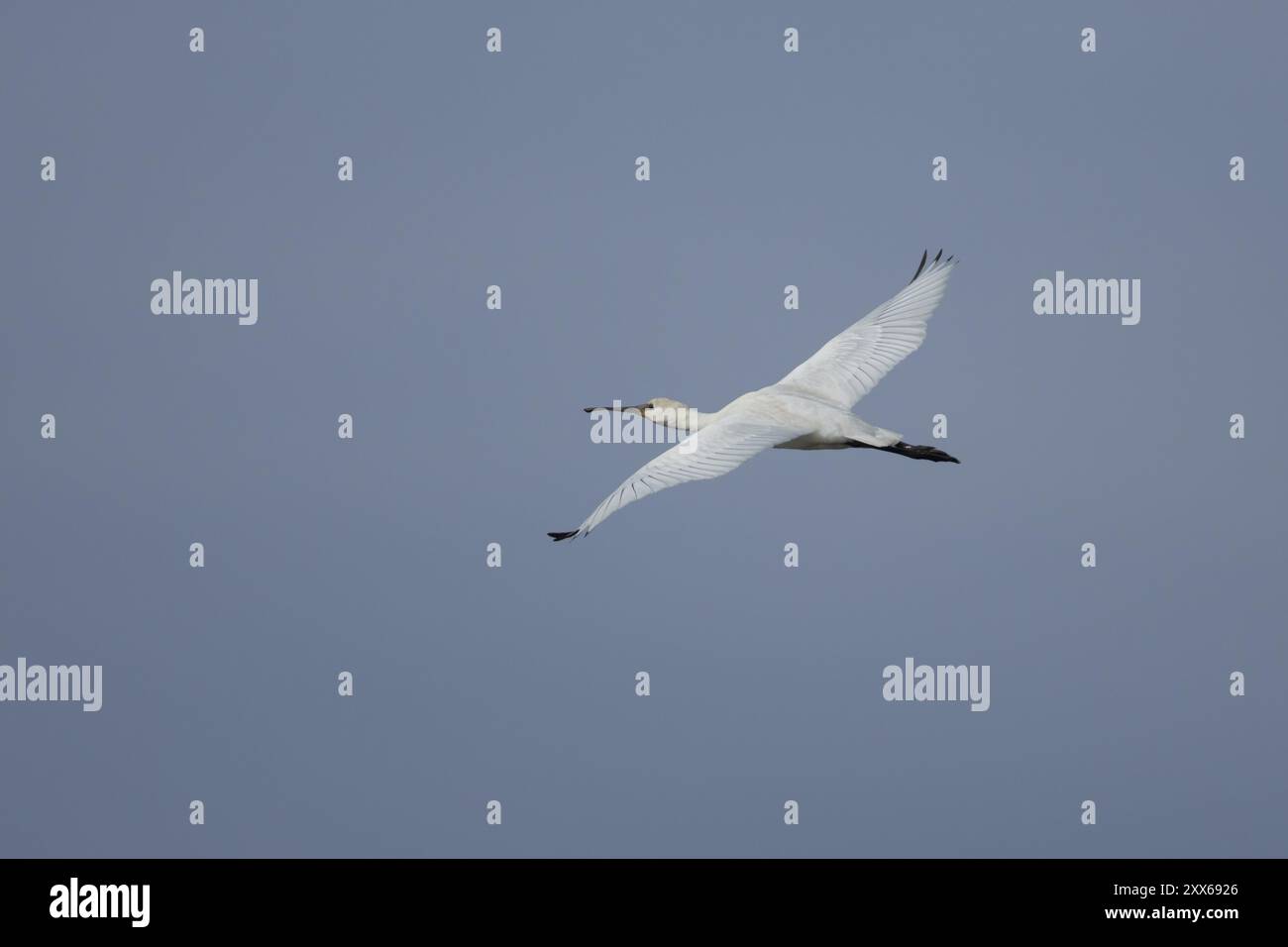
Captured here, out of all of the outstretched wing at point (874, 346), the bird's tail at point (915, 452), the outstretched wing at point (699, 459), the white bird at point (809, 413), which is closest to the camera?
the outstretched wing at point (699, 459)

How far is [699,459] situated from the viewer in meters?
30.6

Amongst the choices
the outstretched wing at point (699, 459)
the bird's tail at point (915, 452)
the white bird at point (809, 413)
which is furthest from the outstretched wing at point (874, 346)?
the outstretched wing at point (699, 459)

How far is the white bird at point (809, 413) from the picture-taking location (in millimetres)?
30188

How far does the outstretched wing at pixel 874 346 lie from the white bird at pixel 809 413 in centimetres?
2

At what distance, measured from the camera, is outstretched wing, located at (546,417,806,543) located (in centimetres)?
2945

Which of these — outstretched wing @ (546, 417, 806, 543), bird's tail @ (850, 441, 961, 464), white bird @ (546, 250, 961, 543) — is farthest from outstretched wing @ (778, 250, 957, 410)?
outstretched wing @ (546, 417, 806, 543)

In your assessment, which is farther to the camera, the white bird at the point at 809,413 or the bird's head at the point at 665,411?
the bird's head at the point at 665,411

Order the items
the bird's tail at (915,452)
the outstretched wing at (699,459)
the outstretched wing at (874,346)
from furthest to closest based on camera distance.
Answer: the outstretched wing at (874,346) → the bird's tail at (915,452) → the outstretched wing at (699,459)

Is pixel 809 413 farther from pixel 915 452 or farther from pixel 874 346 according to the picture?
pixel 874 346

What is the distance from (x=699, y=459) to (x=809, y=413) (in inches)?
121

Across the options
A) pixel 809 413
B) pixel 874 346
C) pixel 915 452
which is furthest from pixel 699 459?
pixel 874 346

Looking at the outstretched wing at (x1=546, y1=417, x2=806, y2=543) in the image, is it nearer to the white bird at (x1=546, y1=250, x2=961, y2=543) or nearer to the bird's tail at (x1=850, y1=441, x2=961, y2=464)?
the white bird at (x1=546, y1=250, x2=961, y2=543)

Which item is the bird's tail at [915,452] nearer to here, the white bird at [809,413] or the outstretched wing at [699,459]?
the white bird at [809,413]

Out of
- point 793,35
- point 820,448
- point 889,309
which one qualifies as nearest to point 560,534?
point 820,448
